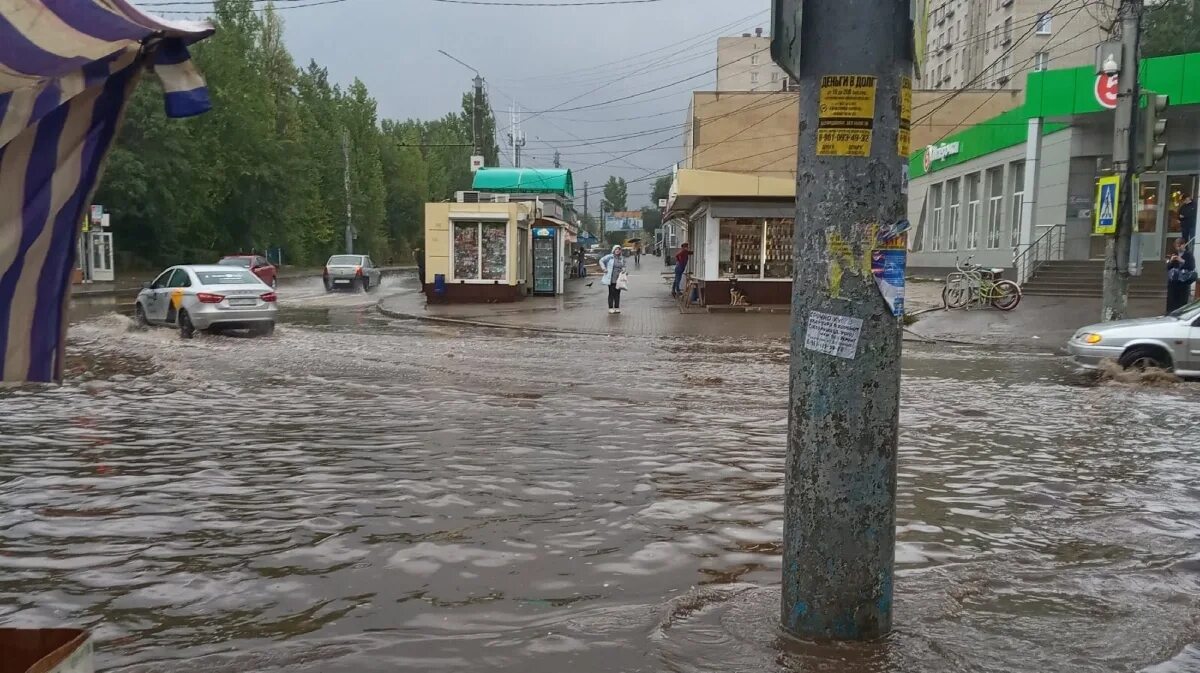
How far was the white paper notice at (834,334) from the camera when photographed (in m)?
3.58

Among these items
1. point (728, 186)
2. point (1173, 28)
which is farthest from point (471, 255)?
point (1173, 28)

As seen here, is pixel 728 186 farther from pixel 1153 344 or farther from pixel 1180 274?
pixel 1153 344

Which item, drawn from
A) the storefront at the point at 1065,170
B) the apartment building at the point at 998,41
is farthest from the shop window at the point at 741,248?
the apartment building at the point at 998,41

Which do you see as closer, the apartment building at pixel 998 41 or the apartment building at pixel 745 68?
the apartment building at pixel 998 41

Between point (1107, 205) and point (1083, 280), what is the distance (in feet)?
35.6

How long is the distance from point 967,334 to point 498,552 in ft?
52.4

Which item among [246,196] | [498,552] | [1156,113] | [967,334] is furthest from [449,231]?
[246,196]

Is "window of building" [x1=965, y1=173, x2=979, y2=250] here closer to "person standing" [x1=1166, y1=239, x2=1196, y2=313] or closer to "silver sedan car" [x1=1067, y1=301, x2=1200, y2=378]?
"person standing" [x1=1166, y1=239, x2=1196, y2=313]

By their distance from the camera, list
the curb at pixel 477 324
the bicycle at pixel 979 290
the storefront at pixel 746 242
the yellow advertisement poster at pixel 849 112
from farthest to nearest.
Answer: the storefront at pixel 746 242 < the bicycle at pixel 979 290 < the curb at pixel 477 324 < the yellow advertisement poster at pixel 849 112

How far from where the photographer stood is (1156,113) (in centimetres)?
1492

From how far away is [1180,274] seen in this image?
1697cm

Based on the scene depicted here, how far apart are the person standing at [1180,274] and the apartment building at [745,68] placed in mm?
83144

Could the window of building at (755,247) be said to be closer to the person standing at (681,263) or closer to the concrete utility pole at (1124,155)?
the person standing at (681,263)

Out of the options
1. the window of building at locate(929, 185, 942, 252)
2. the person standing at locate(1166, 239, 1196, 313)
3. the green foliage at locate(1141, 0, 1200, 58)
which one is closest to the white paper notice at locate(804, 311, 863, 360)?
the person standing at locate(1166, 239, 1196, 313)
